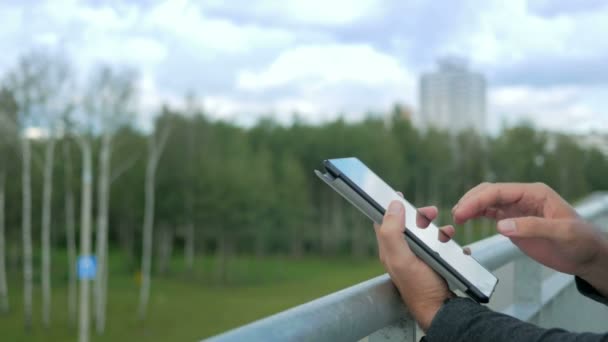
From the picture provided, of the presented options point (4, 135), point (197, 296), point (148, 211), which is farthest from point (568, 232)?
point (148, 211)

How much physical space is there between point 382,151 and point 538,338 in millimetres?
68859

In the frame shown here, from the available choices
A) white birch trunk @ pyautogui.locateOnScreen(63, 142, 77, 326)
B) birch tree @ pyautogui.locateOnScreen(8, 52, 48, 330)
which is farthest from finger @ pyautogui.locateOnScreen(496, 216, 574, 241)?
white birch trunk @ pyautogui.locateOnScreen(63, 142, 77, 326)

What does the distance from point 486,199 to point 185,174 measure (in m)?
61.2

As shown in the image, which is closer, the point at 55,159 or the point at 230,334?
the point at 230,334

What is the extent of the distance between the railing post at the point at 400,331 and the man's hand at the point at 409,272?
0.34ft

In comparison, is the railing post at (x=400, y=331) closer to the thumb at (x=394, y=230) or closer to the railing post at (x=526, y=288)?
the thumb at (x=394, y=230)

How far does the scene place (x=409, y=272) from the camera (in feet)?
4.90

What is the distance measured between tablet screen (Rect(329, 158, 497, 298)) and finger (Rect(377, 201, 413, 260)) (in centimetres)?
2

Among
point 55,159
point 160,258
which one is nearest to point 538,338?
point 55,159

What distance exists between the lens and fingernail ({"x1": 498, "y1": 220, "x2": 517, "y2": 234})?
1.43m

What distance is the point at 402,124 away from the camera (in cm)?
7756

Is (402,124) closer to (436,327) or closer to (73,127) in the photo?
(73,127)

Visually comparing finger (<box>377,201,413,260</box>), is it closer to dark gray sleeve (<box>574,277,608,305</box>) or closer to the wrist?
the wrist

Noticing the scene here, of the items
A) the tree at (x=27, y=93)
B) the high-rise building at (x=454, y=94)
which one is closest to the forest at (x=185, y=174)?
the tree at (x=27, y=93)
